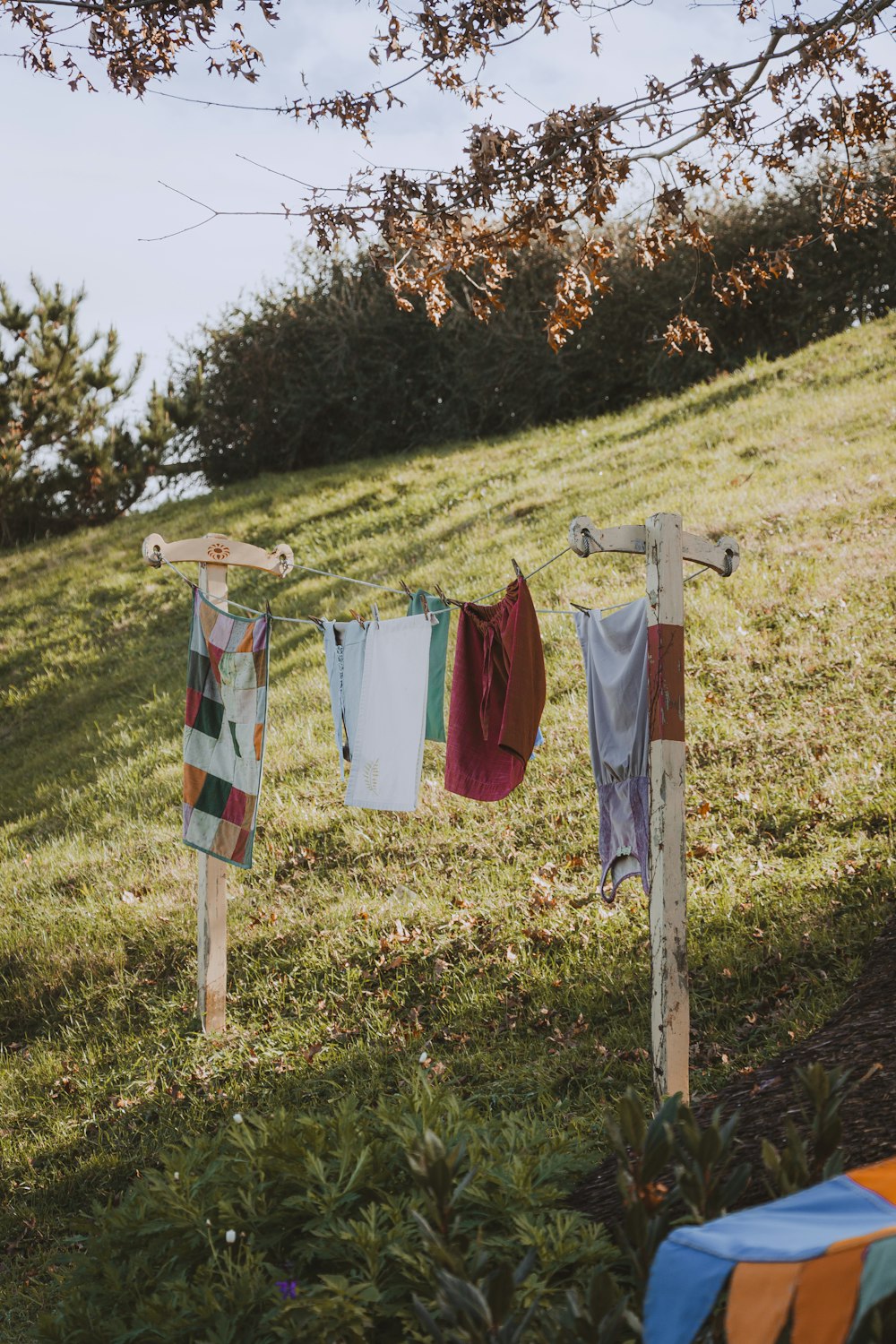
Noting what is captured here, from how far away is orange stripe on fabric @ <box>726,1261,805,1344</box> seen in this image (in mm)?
1611

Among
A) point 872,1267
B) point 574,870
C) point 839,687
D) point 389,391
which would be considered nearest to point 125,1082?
point 574,870

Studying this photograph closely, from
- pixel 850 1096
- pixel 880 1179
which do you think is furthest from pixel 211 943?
pixel 880 1179

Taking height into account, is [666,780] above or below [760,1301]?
above

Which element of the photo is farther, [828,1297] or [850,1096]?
[850,1096]

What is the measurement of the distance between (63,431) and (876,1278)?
1976 cm

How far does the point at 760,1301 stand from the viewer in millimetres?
1635

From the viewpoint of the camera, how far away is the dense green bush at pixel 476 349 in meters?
16.8

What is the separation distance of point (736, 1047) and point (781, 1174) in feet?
9.17

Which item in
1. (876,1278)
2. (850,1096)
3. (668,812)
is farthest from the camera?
(668,812)

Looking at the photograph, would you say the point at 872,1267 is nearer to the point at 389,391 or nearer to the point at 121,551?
the point at 121,551

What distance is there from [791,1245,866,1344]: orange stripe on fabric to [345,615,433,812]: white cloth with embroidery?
342 cm

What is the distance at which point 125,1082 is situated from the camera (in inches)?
212

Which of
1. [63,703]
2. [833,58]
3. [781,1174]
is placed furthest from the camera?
[63,703]

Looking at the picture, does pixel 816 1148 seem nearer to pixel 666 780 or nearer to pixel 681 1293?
pixel 681 1293
